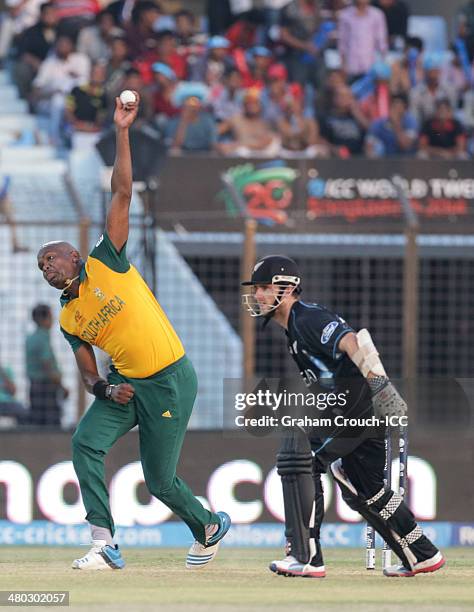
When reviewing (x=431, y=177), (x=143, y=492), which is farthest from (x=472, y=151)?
(x=143, y=492)

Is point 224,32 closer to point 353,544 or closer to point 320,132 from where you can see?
point 320,132

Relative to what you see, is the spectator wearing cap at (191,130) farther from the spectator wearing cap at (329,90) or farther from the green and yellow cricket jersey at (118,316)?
→ the green and yellow cricket jersey at (118,316)

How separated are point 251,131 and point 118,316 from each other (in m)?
10.1

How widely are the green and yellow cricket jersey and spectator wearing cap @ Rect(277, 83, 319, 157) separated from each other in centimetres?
990

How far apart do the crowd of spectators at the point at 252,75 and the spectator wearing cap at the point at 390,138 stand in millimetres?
17

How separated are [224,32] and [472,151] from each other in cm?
394

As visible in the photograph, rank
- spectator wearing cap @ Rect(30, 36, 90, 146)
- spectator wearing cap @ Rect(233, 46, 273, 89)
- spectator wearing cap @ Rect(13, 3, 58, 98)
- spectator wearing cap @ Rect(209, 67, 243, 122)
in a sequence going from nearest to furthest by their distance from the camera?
spectator wearing cap @ Rect(209, 67, 243, 122)
spectator wearing cap @ Rect(30, 36, 90, 146)
spectator wearing cap @ Rect(233, 46, 273, 89)
spectator wearing cap @ Rect(13, 3, 58, 98)

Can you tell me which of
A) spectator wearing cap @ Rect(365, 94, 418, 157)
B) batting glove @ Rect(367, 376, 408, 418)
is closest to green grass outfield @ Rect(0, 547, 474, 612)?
batting glove @ Rect(367, 376, 408, 418)

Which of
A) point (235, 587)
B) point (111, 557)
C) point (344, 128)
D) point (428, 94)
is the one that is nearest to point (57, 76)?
point (344, 128)

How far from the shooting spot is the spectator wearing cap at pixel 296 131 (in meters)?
18.0

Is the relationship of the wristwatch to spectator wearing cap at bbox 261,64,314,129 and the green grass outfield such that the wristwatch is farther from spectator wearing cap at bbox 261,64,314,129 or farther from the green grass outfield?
spectator wearing cap at bbox 261,64,314,129

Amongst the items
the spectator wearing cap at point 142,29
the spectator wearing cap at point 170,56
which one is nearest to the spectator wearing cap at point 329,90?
the spectator wearing cap at point 170,56

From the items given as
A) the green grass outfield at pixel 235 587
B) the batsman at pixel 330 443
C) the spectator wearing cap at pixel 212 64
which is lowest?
the green grass outfield at pixel 235 587

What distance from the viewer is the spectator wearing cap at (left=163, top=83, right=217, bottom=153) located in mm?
17359
